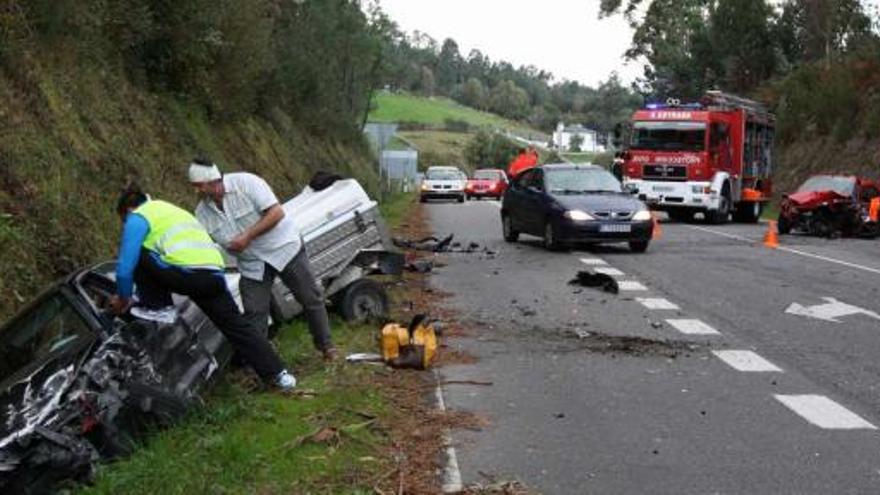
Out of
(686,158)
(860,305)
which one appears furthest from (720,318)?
(686,158)

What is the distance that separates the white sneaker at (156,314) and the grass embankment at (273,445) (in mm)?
612

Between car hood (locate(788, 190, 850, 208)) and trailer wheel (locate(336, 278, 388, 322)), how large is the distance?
16179 mm

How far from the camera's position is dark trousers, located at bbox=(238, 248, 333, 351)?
804cm

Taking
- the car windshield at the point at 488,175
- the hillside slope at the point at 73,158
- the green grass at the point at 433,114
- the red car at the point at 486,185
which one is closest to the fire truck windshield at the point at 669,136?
the hillside slope at the point at 73,158

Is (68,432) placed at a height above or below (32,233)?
below

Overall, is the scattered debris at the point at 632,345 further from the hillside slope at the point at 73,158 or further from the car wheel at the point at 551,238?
the car wheel at the point at 551,238

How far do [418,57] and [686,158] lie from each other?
439 ft

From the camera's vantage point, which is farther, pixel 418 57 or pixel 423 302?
pixel 418 57

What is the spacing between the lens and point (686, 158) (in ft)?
87.8

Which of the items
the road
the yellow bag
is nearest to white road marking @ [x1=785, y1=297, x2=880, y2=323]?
the road

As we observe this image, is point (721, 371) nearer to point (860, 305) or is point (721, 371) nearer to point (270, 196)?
point (270, 196)

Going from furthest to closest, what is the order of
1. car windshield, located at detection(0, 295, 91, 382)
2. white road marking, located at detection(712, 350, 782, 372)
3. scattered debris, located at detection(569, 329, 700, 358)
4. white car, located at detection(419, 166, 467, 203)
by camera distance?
1. white car, located at detection(419, 166, 467, 203)
2. scattered debris, located at detection(569, 329, 700, 358)
3. white road marking, located at detection(712, 350, 782, 372)
4. car windshield, located at detection(0, 295, 91, 382)

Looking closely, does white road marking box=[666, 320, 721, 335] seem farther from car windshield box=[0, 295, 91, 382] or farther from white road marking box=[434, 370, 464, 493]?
car windshield box=[0, 295, 91, 382]

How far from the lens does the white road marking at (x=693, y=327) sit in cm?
1039
